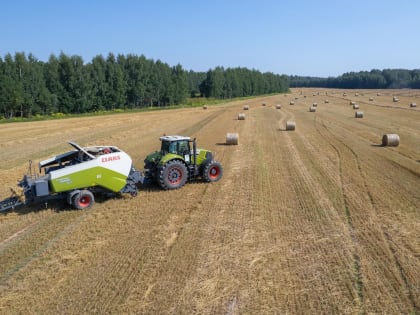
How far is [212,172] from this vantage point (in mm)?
13539

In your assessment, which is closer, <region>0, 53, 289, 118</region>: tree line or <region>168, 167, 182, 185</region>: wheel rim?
<region>168, 167, 182, 185</region>: wheel rim

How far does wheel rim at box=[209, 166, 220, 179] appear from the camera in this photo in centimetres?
1349

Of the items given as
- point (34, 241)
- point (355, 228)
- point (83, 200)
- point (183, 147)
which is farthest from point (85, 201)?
point (355, 228)

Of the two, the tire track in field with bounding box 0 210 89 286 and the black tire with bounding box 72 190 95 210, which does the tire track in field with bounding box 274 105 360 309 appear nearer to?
the tire track in field with bounding box 0 210 89 286

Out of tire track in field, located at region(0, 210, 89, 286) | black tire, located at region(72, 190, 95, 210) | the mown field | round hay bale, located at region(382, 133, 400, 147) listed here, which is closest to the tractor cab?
the mown field

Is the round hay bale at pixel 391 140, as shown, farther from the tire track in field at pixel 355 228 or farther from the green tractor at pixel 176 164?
the green tractor at pixel 176 164

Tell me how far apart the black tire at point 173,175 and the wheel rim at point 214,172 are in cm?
117

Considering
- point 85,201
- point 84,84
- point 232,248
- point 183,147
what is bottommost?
→ point 232,248

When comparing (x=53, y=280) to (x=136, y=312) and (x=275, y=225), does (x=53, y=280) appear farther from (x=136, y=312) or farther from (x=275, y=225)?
(x=275, y=225)

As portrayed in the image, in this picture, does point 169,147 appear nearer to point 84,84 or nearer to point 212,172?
point 212,172

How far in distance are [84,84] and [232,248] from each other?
199 feet

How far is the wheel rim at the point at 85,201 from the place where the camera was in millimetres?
10734

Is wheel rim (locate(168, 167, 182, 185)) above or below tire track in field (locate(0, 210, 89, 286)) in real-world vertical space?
above

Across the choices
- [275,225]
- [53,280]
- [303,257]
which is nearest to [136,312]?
[53,280]
